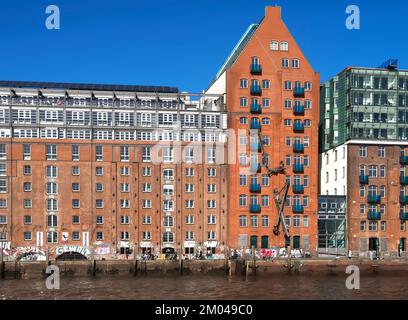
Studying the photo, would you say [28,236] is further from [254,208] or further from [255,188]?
[255,188]

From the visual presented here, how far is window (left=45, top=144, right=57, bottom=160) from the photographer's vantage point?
90812 millimetres

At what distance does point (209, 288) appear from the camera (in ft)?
209

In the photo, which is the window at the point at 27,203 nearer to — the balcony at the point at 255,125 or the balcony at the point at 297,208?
the balcony at the point at 255,125

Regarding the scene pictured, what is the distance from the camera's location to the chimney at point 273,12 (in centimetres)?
9686

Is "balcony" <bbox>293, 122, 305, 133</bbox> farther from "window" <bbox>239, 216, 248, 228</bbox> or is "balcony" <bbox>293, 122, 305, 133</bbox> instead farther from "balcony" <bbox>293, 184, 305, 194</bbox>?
"window" <bbox>239, 216, 248, 228</bbox>

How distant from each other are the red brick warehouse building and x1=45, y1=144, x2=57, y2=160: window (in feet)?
92.9

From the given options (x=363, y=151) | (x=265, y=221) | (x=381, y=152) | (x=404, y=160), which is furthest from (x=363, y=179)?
(x=265, y=221)

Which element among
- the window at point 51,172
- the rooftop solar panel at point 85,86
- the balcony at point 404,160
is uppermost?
the rooftop solar panel at point 85,86

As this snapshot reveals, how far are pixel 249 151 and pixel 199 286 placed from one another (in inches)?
1329

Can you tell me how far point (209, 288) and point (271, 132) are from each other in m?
38.3

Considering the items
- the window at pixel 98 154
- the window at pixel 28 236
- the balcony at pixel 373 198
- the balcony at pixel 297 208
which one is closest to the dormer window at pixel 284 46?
the balcony at pixel 297 208

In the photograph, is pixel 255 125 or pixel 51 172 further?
pixel 255 125

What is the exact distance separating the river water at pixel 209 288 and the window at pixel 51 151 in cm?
2396
